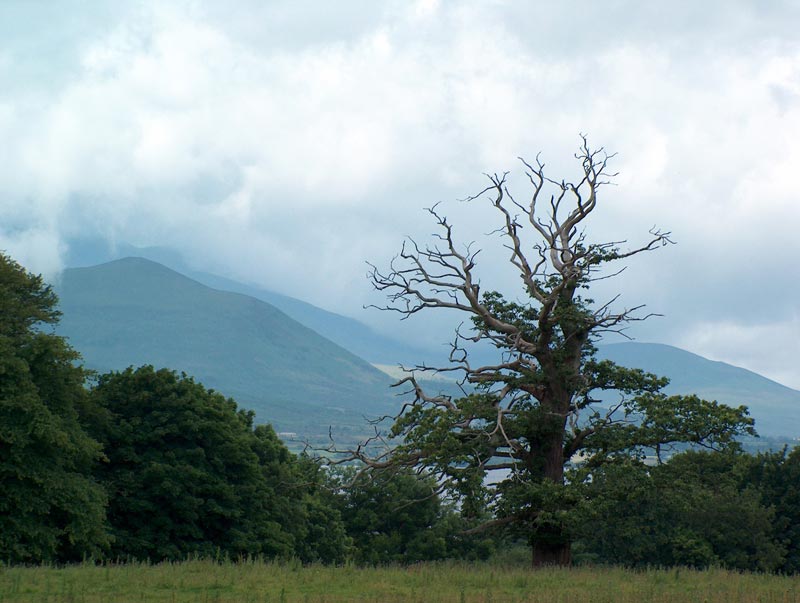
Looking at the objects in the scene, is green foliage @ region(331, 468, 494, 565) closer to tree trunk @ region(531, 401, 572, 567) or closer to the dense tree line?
the dense tree line

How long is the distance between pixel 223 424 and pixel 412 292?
60.3 ft

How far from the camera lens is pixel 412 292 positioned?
32.5 m

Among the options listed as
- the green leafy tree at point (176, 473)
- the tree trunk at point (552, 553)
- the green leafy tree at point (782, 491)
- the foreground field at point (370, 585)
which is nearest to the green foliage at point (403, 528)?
the green leafy tree at point (782, 491)

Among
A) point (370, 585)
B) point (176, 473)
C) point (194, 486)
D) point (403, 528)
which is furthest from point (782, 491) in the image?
point (370, 585)

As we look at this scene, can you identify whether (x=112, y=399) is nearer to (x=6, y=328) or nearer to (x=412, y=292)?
(x=6, y=328)

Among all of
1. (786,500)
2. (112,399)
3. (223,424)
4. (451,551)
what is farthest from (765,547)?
(112,399)

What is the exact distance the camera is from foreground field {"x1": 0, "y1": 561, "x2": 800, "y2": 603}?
55.7ft

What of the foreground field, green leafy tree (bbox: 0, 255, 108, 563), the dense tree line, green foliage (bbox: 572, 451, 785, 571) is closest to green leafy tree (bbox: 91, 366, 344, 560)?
the dense tree line

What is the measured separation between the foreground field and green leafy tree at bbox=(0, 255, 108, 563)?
14.2m

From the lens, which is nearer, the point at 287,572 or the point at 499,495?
the point at 287,572

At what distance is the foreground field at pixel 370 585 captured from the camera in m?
17.0

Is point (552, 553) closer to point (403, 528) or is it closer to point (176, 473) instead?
point (176, 473)

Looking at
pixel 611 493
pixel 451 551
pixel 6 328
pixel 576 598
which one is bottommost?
pixel 451 551

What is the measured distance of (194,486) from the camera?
44.3 meters
